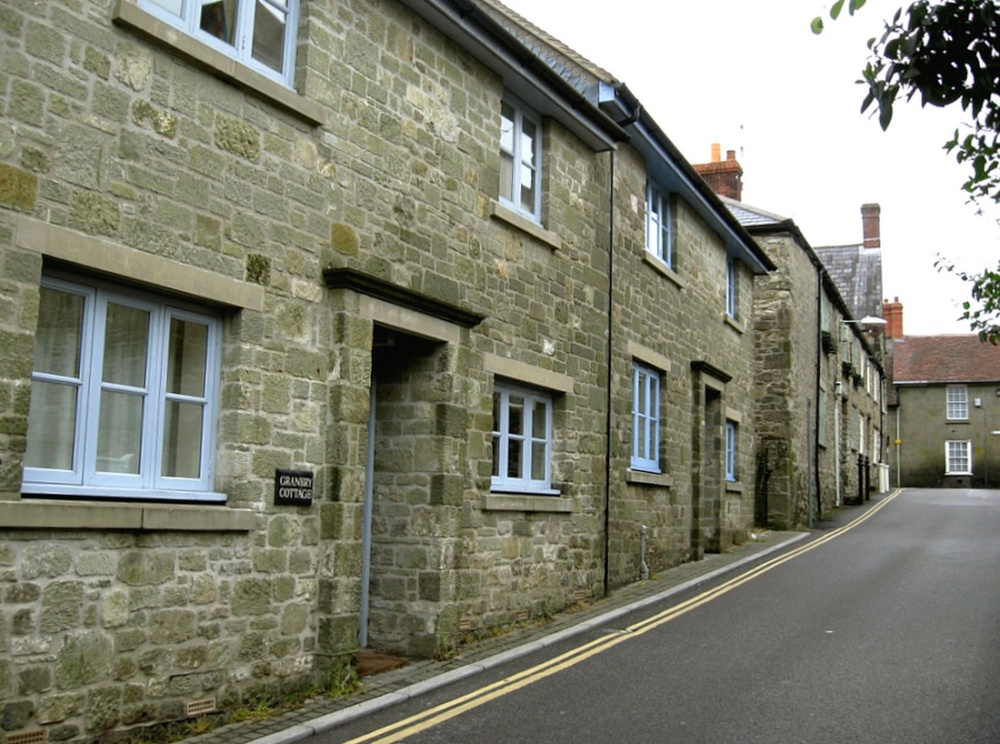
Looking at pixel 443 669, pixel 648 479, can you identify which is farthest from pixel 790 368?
pixel 443 669

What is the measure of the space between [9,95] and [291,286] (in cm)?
254

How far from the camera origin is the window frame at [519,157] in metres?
11.2

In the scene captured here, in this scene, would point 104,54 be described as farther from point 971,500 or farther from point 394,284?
point 971,500

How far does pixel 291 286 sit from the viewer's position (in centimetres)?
783

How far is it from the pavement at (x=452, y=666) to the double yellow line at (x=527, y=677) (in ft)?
1.11

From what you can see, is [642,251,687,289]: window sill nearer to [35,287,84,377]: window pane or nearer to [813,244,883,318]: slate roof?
[35,287,84,377]: window pane

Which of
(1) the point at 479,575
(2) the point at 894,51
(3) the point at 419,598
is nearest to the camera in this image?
(2) the point at 894,51

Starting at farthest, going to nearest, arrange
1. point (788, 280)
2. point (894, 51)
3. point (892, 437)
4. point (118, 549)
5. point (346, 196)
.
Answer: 1. point (892, 437)
2. point (788, 280)
3. point (346, 196)
4. point (118, 549)
5. point (894, 51)

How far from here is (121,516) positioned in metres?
6.24

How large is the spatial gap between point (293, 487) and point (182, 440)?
952 mm

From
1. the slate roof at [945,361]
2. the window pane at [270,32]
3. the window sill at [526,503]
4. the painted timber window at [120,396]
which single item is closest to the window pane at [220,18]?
the window pane at [270,32]

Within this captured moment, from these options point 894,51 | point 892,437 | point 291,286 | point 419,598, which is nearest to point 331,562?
point 419,598

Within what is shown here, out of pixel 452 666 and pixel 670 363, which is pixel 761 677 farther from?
pixel 670 363

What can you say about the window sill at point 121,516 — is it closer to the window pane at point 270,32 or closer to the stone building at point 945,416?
the window pane at point 270,32
